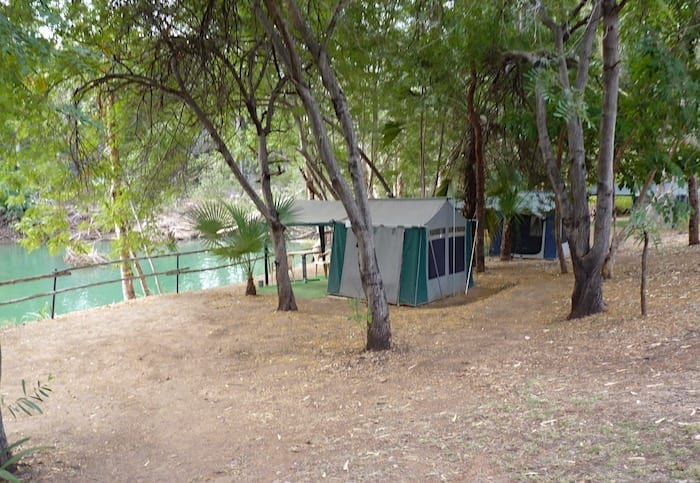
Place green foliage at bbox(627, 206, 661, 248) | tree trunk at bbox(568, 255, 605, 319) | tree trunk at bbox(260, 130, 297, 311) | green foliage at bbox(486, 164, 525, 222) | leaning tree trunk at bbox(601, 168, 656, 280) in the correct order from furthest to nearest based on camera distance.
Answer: green foliage at bbox(486, 164, 525, 222), tree trunk at bbox(260, 130, 297, 311), leaning tree trunk at bbox(601, 168, 656, 280), tree trunk at bbox(568, 255, 605, 319), green foliage at bbox(627, 206, 661, 248)

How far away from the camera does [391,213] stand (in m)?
9.84

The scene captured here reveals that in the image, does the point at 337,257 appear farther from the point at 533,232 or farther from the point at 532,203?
the point at 533,232

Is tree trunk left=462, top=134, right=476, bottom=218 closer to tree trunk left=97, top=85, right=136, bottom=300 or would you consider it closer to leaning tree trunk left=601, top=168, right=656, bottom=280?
leaning tree trunk left=601, top=168, right=656, bottom=280

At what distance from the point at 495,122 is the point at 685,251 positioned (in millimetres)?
4410

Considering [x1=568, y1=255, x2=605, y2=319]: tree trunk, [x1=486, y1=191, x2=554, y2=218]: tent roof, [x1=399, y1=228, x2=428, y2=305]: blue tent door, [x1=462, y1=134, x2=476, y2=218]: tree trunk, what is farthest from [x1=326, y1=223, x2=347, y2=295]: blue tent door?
[x1=568, y1=255, x2=605, y2=319]: tree trunk

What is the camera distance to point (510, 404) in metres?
3.74

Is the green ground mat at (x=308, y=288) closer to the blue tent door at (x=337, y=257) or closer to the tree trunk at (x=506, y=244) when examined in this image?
the blue tent door at (x=337, y=257)

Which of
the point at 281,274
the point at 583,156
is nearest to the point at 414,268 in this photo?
the point at 281,274

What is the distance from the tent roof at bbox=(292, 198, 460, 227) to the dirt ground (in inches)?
73.0

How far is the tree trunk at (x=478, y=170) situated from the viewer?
10.1 m

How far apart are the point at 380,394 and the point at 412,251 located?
489 cm

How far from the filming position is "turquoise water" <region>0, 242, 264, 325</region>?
1616 cm

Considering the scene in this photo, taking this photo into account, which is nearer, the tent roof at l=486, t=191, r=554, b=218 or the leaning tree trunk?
the leaning tree trunk

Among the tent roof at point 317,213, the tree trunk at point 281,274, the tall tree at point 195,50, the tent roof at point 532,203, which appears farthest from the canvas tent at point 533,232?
the tall tree at point 195,50
